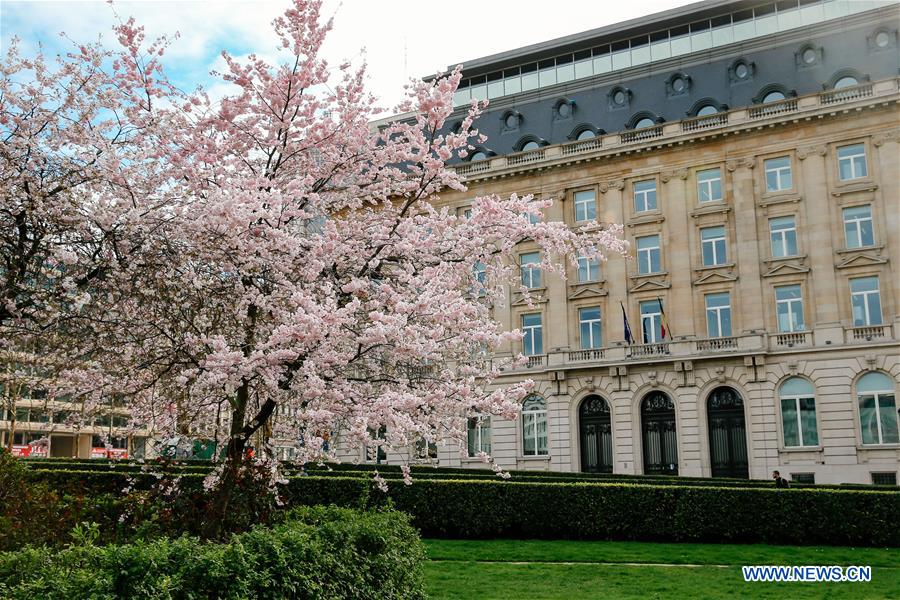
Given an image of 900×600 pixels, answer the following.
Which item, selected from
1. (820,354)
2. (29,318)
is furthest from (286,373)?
(820,354)

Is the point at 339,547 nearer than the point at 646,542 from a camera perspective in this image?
Yes

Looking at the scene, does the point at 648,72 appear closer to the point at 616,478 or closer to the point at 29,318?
the point at 616,478

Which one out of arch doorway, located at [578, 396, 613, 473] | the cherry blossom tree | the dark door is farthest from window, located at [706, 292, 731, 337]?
the cherry blossom tree

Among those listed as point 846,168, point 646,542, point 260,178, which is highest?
point 846,168

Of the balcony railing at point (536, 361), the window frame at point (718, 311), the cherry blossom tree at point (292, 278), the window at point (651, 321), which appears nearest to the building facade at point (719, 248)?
the window frame at point (718, 311)

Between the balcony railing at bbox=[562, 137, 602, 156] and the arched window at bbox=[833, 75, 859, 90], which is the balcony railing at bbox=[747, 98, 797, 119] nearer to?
the arched window at bbox=[833, 75, 859, 90]

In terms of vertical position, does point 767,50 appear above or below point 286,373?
above

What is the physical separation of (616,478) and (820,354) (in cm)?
1494

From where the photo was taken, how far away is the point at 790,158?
126 feet

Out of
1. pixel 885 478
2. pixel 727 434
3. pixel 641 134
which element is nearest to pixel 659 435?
pixel 727 434

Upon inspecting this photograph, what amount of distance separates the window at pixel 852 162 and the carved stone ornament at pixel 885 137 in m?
0.61

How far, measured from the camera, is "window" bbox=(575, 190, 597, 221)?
4291 centimetres

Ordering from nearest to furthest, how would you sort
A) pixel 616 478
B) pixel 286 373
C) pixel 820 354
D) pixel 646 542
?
pixel 286 373
pixel 646 542
pixel 616 478
pixel 820 354

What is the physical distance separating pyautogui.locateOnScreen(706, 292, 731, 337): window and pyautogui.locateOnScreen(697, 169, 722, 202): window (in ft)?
17.5
